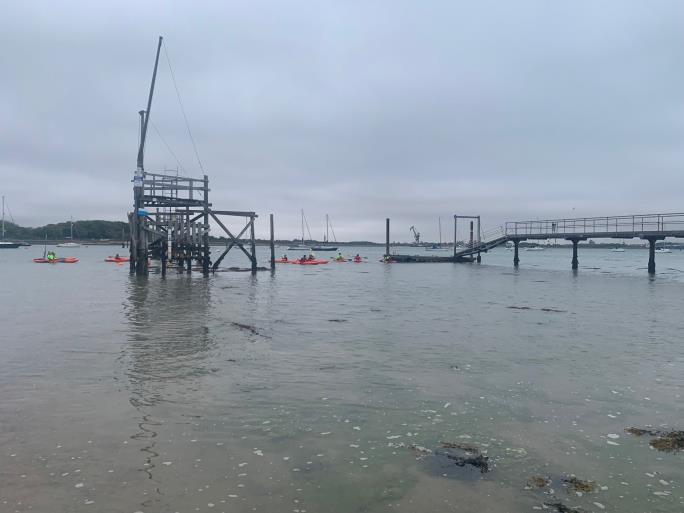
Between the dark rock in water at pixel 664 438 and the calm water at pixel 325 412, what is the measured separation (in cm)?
26

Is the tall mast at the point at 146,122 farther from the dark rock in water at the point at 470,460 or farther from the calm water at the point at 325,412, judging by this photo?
the dark rock in water at the point at 470,460

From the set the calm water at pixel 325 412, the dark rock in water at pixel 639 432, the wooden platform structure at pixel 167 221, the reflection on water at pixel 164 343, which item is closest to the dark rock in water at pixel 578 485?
the calm water at pixel 325 412

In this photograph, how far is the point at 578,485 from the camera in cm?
680

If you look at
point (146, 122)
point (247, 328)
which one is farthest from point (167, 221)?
point (247, 328)

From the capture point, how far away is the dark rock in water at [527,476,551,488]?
22.2ft

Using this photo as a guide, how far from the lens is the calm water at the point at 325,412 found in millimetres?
6551

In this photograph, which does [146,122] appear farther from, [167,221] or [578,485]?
[578,485]

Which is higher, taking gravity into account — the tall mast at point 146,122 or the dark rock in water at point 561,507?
the tall mast at point 146,122

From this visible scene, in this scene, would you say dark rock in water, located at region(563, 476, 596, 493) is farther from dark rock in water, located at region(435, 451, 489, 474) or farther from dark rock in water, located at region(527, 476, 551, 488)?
dark rock in water, located at region(435, 451, 489, 474)

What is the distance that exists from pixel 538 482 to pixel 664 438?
3.03 m

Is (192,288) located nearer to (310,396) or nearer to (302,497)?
(310,396)

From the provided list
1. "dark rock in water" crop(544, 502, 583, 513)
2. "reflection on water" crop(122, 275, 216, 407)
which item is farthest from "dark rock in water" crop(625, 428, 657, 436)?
"reflection on water" crop(122, 275, 216, 407)

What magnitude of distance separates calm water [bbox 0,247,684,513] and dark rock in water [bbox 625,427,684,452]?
26 centimetres

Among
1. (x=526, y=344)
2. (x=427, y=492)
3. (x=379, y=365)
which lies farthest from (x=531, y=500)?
(x=526, y=344)
